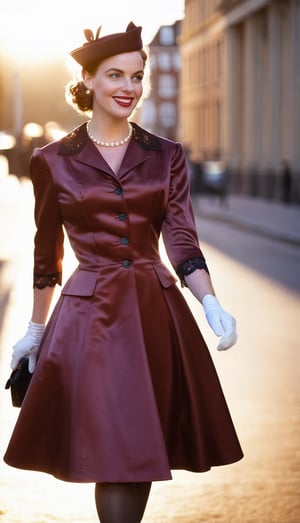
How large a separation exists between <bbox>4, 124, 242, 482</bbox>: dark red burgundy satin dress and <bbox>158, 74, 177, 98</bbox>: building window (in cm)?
14405

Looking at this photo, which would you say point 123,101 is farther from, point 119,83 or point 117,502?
point 117,502

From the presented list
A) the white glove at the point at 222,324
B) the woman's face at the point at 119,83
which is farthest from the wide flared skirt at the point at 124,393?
the woman's face at the point at 119,83

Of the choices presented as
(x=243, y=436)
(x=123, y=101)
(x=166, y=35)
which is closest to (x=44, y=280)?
(x=123, y=101)

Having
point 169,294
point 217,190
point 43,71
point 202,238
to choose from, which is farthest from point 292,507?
point 43,71

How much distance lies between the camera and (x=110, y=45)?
4.02 meters

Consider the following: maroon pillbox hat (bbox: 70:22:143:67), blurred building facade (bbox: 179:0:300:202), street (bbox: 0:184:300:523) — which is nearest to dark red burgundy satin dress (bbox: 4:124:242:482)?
maroon pillbox hat (bbox: 70:22:143:67)

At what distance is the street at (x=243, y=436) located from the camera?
5.29 m

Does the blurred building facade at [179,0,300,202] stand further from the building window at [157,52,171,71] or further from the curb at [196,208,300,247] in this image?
the building window at [157,52,171,71]

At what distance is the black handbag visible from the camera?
14.0ft

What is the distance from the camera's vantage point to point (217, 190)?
41781 mm

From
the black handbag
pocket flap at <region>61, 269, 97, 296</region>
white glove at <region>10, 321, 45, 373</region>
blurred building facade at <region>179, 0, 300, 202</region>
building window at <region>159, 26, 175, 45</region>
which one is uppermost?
pocket flap at <region>61, 269, 97, 296</region>

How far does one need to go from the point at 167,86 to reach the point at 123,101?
475 feet

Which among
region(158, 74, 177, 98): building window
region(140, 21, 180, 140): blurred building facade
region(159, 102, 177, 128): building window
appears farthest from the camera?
region(158, 74, 177, 98): building window

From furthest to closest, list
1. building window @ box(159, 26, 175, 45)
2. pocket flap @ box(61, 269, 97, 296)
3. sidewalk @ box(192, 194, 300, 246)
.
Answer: building window @ box(159, 26, 175, 45) < sidewalk @ box(192, 194, 300, 246) < pocket flap @ box(61, 269, 97, 296)
